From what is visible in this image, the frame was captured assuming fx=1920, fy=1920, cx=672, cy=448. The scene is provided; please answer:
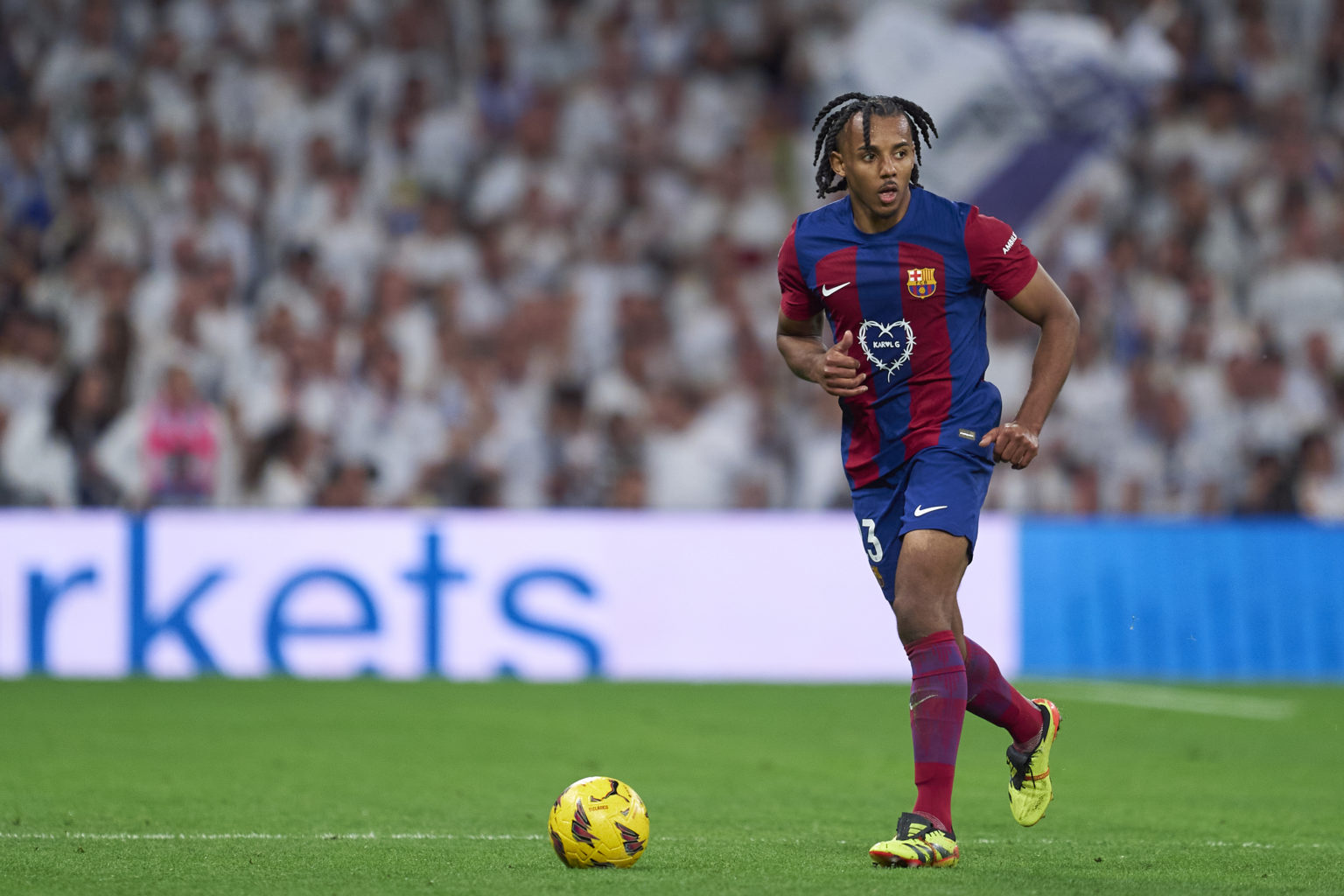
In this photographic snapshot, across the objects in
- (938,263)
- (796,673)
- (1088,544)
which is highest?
(938,263)

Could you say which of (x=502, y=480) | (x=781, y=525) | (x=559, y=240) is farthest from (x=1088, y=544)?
(x=559, y=240)

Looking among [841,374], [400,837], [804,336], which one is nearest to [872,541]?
[841,374]

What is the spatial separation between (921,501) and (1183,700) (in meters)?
7.20

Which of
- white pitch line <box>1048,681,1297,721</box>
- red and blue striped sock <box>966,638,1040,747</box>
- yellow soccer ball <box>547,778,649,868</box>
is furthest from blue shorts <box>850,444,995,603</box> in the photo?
white pitch line <box>1048,681,1297,721</box>

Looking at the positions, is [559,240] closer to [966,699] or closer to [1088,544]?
[1088,544]

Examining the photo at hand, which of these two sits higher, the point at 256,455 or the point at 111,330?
the point at 111,330

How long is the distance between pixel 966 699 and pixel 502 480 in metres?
8.82

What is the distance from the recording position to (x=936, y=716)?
5.66m

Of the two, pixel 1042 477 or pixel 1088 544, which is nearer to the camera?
pixel 1088 544

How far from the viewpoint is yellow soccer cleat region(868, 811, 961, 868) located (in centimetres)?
547

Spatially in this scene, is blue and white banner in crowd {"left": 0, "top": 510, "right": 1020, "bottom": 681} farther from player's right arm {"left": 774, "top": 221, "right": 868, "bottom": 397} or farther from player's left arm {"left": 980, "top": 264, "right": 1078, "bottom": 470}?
player's left arm {"left": 980, "top": 264, "right": 1078, "bottom": 470}

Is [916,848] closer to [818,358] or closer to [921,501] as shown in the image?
[921,501]

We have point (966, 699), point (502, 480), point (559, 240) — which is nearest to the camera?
point (966, 699)

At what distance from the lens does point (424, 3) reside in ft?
58.9
